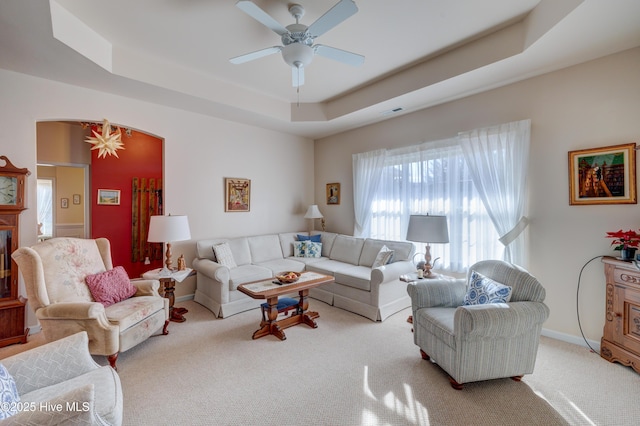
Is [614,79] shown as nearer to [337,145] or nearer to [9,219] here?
[337,145]

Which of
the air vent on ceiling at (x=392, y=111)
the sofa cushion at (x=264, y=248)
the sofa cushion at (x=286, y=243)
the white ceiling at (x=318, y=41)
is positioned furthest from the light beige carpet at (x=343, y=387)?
the air vent on ceiling at (x=392, y=111)

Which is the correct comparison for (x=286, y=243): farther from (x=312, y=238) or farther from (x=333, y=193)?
(x=333, y=193)

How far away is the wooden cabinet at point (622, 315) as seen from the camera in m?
2.32

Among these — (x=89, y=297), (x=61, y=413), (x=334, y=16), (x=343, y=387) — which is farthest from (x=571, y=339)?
(x=89, y=297)

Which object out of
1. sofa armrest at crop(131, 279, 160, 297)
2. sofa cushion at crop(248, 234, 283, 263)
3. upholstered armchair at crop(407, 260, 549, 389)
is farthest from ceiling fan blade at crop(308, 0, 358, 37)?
sofa cushion at crop(248, 234, 283, 263)

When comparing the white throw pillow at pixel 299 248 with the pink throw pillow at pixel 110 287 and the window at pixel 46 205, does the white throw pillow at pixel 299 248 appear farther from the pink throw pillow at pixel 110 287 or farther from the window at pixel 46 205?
the window at pixel 46 205

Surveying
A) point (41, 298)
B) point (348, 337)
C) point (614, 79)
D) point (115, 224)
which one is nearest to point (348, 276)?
point (348, 337)

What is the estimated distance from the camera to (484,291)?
2371 mm

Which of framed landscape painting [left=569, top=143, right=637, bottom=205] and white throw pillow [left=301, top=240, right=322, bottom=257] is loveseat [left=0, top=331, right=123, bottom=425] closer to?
white throw pillow [left=301, top=240, right=322, bottom=257]

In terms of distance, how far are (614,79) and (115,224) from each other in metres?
7.24

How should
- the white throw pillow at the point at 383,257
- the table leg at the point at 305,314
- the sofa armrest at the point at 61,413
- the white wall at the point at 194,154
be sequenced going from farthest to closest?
the white throw pillow at the point at 383,257 → the table leg at the point at 305,314 → the white wall at the point at 194,154 → the sofa armrest at the point at 61,413

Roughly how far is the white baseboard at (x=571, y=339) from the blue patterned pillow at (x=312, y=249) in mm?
3272

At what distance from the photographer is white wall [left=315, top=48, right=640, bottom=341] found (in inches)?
102

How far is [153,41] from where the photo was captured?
288 centimetres
